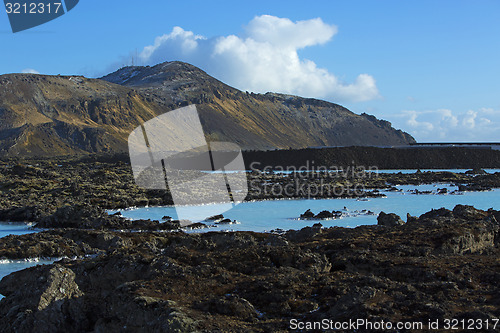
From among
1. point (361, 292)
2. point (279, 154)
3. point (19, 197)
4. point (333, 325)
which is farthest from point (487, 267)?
point (279, 154)

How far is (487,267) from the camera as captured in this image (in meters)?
11.8

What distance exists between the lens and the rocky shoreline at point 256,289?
855cm

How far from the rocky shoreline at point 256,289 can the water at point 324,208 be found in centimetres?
1253

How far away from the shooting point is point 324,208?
3578 cm

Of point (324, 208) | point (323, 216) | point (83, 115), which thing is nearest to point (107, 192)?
point (324, 208)

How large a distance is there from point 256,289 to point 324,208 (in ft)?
85.9

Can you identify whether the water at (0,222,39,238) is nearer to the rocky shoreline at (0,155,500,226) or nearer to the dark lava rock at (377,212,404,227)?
the rocky shoreline at (0,155,500,226)

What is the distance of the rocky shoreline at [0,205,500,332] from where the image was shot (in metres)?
8.55

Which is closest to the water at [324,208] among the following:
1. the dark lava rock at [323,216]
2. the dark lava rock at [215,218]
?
the dark lava rock at [323,216]

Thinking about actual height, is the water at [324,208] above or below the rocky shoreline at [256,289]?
below

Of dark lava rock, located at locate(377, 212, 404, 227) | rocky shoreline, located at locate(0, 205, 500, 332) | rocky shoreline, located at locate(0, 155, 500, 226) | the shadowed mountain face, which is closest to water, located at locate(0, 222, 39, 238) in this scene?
rocky shoreline, located at locate(0, 155, 500, 226)

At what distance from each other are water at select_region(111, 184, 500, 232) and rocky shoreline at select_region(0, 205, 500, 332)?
1253cm

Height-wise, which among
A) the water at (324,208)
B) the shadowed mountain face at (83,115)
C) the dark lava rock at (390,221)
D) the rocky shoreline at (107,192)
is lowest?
the water at (324,208)

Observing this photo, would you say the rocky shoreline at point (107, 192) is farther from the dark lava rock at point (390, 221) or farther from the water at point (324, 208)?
the dark lava rock at point (390, 221)
